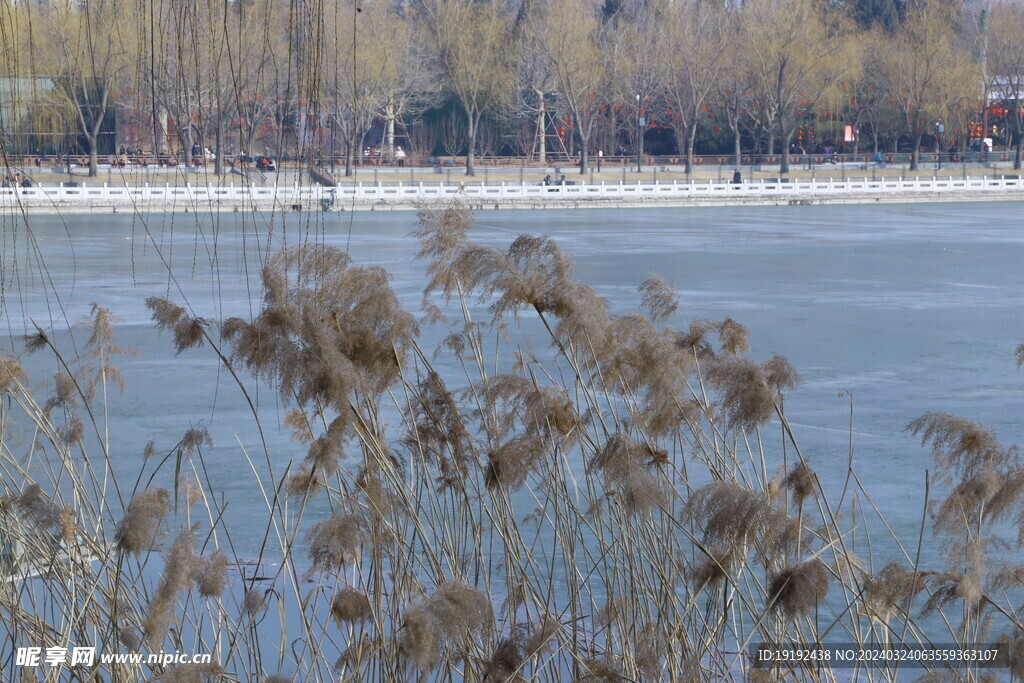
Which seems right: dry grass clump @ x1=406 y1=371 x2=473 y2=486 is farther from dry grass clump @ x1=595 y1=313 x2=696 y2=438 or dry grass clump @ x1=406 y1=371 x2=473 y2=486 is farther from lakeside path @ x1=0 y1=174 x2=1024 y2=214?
lakeside path @ x1=0 y1=174 x2=1024 y2=214

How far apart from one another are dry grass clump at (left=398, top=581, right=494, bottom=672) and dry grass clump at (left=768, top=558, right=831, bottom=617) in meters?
0.55

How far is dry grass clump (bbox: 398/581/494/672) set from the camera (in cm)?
216

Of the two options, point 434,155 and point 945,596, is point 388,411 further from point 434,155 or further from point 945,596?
point 434,155

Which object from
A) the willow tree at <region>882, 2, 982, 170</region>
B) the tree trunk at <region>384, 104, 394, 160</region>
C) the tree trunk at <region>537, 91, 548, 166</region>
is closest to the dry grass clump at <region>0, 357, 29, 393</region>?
the tree trunk at <region>384, 104, 394, 160</region>

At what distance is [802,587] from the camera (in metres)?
2.33

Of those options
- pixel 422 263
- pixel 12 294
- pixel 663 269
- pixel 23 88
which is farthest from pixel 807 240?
pixel 23 88

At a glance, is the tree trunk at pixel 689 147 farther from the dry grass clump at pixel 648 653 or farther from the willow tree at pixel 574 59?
the dry grass clump at pixel 648 653

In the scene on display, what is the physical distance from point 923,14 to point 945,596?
52.8 metres

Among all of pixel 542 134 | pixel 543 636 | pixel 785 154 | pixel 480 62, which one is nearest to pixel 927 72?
pixel 785 154

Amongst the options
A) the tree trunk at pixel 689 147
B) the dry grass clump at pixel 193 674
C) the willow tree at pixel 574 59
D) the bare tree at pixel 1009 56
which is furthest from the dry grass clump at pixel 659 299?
the bare tree at pixel 1009 56

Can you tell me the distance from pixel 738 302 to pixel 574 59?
111ft

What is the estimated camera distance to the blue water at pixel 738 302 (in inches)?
294

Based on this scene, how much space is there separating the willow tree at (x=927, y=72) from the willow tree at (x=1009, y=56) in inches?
59.3

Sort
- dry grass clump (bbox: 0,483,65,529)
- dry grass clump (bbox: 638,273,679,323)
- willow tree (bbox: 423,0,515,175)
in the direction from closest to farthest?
1. dry grass clump (bbox: 0,483,65,529)
2. dry grass clump (bbox: 638,273,679,323)
3. willow tree (bbox: 423,0,515,175)
